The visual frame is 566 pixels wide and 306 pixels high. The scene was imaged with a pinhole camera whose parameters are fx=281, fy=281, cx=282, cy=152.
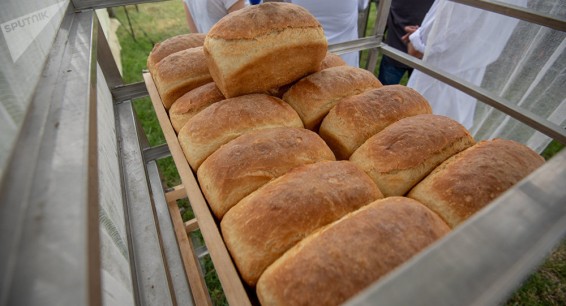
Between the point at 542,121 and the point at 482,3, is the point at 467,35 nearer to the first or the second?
the point at 482,3

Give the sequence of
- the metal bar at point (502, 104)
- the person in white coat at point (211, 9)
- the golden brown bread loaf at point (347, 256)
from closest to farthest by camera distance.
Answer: the golden brown bread loaf at point (347, 256), the metal bar at point (502, 104), the person in white coat at point (211, 9)

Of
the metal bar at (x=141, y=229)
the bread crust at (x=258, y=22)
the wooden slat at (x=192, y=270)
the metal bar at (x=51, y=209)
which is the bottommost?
the wooden slat at (x=192, y=270)

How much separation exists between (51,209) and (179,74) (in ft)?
2.96

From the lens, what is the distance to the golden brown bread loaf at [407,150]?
821 millimetres

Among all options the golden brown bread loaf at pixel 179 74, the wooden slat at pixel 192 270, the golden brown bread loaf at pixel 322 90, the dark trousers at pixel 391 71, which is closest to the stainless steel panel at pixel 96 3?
the golden brown bread loaf at pixel 179 74

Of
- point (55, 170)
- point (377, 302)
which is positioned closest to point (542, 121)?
point (377, 302)

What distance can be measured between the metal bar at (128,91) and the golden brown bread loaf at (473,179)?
126 centimetres

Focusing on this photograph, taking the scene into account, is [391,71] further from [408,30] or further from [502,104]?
[502,104]

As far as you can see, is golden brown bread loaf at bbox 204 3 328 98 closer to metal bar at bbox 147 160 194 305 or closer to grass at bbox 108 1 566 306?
metal bar at bbox 147 160 194 305

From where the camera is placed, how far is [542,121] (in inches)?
36.5

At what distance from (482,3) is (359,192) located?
90 centimetres

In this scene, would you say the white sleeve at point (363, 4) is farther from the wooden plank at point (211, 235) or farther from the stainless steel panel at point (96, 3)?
the wooden plank at point (211, 235)

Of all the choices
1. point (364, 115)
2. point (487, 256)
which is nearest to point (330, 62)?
point (364, 115)

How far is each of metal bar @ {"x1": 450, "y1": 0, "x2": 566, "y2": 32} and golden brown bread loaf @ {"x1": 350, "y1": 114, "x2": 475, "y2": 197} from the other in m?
0.38
